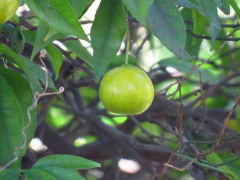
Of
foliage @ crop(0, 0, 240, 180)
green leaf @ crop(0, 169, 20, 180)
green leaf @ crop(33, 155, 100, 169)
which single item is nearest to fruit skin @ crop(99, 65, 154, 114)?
foliage @ crop(0, 0, 240, 180)

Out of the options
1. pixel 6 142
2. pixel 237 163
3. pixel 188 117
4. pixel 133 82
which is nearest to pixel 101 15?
pixel 133 82

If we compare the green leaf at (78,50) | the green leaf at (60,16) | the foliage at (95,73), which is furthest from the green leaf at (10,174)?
the green leaf at (78,50)

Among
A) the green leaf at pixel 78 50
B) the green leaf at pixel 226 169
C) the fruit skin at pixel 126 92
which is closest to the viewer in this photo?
the fruit skin at pixel 126 92

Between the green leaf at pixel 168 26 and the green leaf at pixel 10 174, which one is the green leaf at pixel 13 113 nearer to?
the green leaf at pixel 10 174

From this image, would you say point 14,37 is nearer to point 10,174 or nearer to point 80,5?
point 80,5

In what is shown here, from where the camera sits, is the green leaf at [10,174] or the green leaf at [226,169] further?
the green leaf at [226,169]
